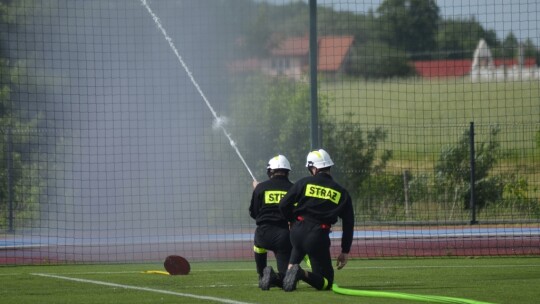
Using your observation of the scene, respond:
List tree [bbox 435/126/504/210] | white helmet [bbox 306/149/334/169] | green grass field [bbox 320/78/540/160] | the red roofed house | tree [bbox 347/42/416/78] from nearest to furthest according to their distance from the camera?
white helmet [bbox 306/149/334/169] < tree [bbox 435/126/504/210] < green grass field [bbox 320/78/540/160] < the red roofed house < tree [bbox 347/42/416/78]

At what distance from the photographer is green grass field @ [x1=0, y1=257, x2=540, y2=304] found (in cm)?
1075

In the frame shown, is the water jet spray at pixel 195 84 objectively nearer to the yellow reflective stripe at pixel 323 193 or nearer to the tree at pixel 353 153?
the tree at pixel 353 153

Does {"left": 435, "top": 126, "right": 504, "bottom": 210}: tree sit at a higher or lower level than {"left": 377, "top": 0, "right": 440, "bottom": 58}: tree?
lower

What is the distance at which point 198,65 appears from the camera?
98.6 feet

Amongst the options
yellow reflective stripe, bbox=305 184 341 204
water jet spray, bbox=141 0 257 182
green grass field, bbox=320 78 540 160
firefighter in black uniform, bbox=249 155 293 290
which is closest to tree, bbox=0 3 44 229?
water jet spray, bbox=141 0 257 182

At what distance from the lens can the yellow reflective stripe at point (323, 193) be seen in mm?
11453

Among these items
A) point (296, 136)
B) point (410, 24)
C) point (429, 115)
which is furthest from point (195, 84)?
point (410, 24)

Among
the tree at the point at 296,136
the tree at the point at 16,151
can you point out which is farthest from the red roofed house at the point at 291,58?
the tree at the point at 16,151

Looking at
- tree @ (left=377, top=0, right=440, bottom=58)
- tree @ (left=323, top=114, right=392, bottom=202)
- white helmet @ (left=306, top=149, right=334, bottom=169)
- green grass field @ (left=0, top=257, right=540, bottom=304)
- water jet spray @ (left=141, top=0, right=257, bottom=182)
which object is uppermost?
tree @ (left=377, top=0, right=440, bottom=58)

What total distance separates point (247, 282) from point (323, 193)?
1.97 metres

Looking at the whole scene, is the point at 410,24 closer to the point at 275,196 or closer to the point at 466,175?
the point at 466,175

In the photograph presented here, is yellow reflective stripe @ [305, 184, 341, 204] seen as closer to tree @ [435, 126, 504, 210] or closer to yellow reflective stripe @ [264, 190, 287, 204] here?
yellow reflective stripe @ [264, 190, 287, 204]

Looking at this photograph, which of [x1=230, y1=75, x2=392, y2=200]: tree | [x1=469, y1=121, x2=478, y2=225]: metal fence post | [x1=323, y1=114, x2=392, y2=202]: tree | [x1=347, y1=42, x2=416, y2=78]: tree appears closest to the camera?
[x1=469, y1=121, x2=478, y2=225]: metal fence post

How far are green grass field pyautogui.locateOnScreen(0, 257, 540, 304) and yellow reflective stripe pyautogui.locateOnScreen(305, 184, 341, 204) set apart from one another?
1.03 meters
